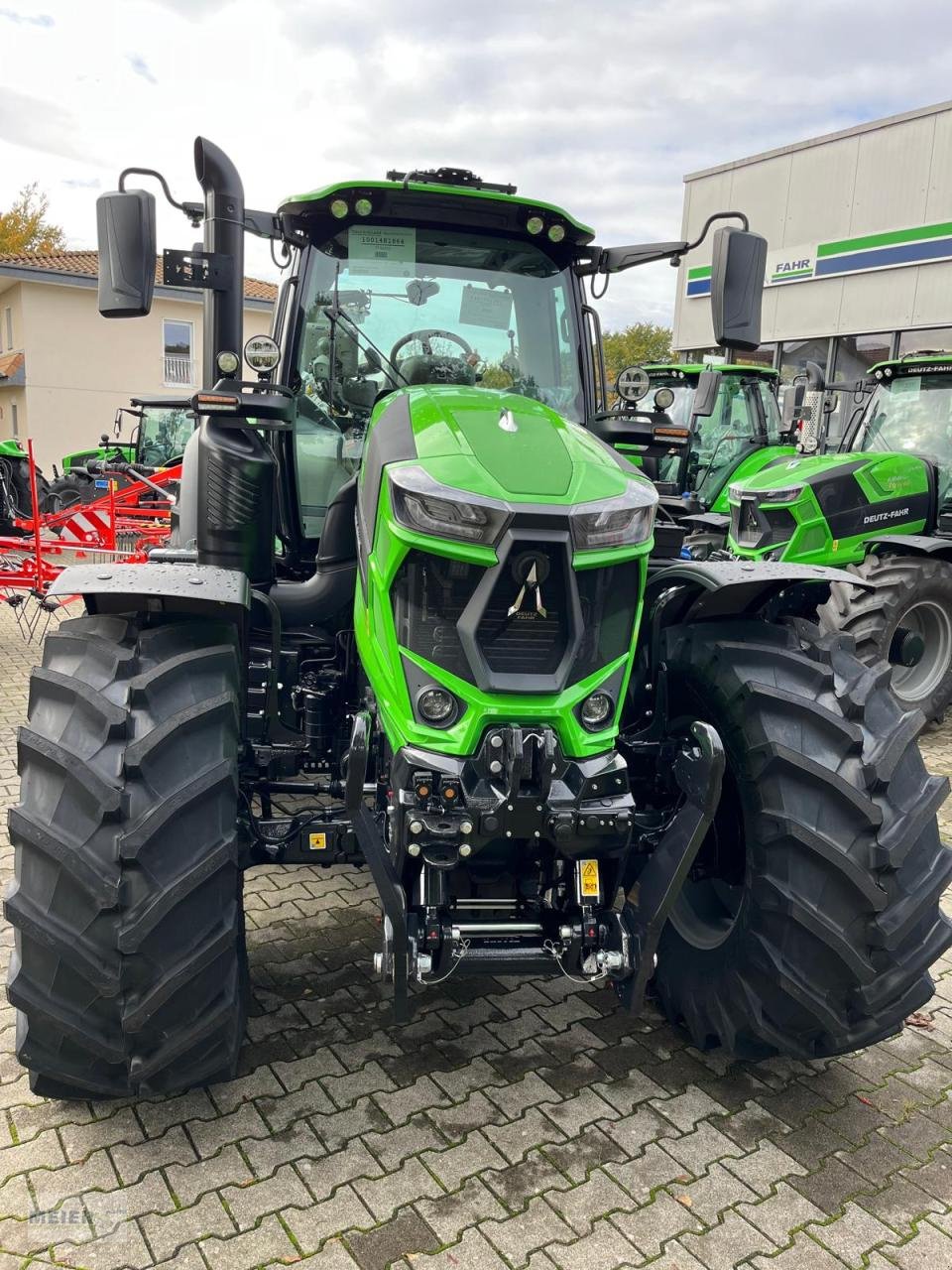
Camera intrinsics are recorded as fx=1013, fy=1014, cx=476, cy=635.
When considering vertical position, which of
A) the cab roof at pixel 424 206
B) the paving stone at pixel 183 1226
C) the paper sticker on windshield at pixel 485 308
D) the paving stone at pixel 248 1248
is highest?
the cab roof at pixel 424 206

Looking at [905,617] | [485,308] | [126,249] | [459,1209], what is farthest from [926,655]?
[126,249]

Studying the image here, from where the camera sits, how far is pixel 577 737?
2596mm

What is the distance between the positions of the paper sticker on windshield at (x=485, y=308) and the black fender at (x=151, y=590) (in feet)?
4.90

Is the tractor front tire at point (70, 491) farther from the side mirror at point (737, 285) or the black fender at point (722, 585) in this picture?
the black fender at point (722, 585)

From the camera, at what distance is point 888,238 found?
1664cm

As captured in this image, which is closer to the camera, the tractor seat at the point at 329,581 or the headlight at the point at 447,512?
the headlight at the point at 447,512

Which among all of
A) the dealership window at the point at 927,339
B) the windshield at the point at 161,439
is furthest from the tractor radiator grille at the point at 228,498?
the dealership window at the point at 927,339

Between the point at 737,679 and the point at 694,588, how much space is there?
15.4 inches

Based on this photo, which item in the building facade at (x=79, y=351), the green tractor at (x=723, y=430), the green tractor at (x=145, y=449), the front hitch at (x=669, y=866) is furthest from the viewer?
the building facade at (x=79, y=351)

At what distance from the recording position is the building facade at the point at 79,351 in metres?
25.0

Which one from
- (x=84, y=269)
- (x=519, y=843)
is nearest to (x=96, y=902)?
(x=519, y=843)

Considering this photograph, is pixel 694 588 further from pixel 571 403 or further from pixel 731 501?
pixel 731 501

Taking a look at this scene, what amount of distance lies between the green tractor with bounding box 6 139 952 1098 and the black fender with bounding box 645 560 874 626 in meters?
0.02

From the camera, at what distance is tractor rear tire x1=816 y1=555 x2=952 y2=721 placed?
6.59 m
